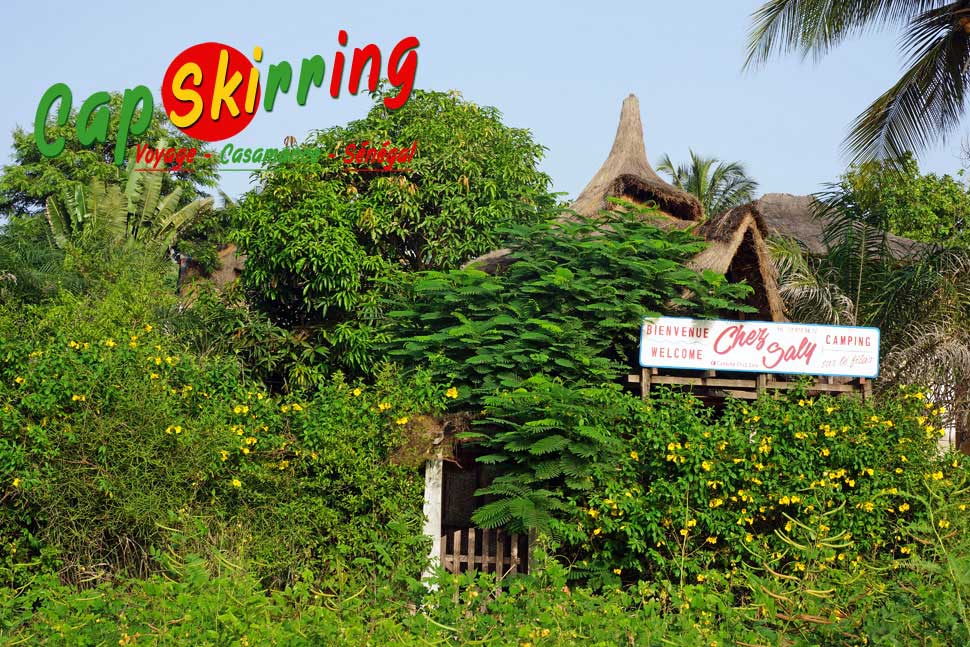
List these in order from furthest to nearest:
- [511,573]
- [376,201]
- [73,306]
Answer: [376,201]
[73,306]
[511,573]

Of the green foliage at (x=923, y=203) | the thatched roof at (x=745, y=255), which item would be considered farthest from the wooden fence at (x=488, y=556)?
the green foliage at (x=923, y=203)

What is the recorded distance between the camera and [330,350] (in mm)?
12461

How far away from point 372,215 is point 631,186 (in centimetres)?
354

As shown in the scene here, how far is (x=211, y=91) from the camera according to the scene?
14.5 meters

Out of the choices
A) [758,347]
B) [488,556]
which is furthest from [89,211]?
[758,347]

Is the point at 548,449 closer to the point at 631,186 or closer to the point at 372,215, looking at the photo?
the point at 372,215

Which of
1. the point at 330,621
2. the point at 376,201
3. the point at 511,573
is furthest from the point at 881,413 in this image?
the point at 376,201

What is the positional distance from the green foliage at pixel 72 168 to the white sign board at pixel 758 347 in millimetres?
18410

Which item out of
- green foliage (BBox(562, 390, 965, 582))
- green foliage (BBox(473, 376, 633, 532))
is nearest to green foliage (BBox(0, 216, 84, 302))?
→ green foliage (BBox(473, 376, 633, 532))

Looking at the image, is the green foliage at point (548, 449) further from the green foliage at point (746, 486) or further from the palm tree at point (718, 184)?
the palm tree at point (718, 184)

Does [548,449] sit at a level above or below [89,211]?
below

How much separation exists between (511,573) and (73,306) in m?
5.47

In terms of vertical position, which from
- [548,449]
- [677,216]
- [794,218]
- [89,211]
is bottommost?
→ [548,449]

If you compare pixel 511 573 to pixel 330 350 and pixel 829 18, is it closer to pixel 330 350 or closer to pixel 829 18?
pixel 330 350
